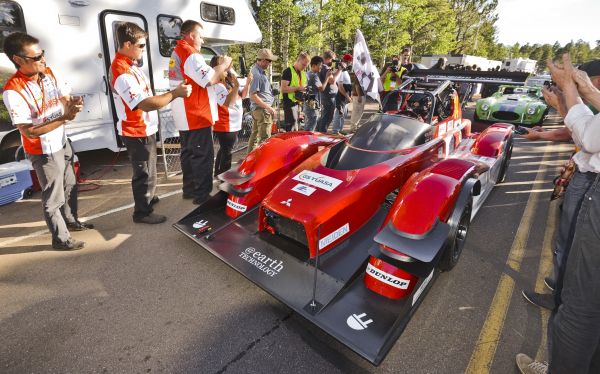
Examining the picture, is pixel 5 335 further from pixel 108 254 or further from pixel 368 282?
pixel 368 282

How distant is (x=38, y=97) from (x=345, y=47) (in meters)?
32.8

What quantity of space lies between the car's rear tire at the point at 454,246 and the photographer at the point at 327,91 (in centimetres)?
511

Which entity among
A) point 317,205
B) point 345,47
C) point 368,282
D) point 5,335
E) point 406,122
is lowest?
point 5,335

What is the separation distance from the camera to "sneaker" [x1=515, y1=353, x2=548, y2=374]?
2.05 m

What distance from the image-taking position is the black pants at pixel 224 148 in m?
5.00

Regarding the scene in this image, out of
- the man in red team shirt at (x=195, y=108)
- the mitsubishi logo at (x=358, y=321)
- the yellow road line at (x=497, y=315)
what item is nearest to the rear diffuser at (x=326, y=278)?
the mitsubishi logo at (x=358, y=321)

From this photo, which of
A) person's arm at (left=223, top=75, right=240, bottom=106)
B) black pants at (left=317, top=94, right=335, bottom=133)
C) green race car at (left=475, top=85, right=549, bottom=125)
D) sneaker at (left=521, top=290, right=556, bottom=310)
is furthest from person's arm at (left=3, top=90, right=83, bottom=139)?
green race car at (left=475, top=85, right=549, bottom=125)

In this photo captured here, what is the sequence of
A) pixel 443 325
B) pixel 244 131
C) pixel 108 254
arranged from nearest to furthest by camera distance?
pixel 443 325, pixel 108 254, pixel 244 131

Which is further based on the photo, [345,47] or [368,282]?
[345,47]

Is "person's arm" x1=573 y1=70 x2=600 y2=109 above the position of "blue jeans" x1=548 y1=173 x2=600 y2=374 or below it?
above

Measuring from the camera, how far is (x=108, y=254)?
10.9ft

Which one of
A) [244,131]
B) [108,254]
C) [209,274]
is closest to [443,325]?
[209,274]

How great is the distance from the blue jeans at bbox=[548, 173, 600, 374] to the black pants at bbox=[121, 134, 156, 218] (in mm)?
3849

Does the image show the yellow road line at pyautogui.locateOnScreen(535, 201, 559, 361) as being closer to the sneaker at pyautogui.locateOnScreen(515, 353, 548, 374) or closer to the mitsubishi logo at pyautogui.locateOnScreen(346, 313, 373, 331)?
the sneaker at pyautogui.locateOnScreen(515, 353, 548, 374)
